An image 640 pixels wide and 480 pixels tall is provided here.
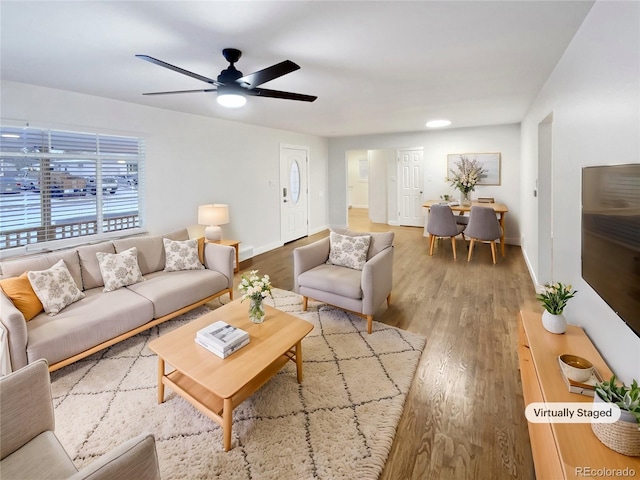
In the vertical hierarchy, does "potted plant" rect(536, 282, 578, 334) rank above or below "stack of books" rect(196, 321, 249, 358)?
above

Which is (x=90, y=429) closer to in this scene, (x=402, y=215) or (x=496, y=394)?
(x=496, y=394)

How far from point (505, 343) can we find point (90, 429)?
10.4 ft

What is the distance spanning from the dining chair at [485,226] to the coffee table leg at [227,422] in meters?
4.71

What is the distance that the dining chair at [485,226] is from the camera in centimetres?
512

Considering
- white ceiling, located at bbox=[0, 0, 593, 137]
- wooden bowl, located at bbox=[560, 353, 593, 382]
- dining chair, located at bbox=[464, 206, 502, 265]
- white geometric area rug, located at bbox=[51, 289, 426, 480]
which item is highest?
white ceiling, located at bbox=[0, 0, 593, 137]

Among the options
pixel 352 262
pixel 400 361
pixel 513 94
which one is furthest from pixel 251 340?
pixel 513 94

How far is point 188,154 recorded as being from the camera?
455 cm

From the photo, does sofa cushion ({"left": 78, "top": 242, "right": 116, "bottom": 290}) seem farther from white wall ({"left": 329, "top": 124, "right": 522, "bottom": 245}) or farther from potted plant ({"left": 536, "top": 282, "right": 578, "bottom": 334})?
white wall ({"left": 329, "top": 124, "right": 522, "bottom": 245})

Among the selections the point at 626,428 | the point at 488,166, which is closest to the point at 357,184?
the point at 488,166

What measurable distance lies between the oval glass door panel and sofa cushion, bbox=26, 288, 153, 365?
14.5 feet

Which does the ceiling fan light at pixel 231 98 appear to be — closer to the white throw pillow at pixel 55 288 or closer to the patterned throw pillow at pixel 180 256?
the patterned throw pillow at pixel 180 256

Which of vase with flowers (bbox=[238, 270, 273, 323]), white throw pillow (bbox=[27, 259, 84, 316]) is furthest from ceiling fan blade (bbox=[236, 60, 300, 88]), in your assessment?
white throw pillow (bbox=[27, 259, 84, 316])

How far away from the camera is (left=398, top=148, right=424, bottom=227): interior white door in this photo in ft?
25.2

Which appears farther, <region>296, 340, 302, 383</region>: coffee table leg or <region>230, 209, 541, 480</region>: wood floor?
<region>296, 340, 302, 383</region>: coffee table leg
